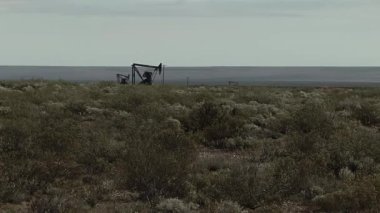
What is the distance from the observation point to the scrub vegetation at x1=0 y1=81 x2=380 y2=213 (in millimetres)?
9211

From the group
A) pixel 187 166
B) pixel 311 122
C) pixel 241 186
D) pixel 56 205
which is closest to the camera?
pixel 56 205

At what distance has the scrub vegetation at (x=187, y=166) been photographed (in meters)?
9.21

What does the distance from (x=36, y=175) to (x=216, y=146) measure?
627 centimetres

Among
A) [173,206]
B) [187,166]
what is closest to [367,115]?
[187,166]

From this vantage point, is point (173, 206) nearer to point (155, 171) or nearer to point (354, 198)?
point (155, 171)

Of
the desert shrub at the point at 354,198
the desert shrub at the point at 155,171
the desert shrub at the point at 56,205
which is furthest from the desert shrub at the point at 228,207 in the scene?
the desert shrub at the point at 56,205

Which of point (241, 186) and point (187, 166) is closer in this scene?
point (241, 186)

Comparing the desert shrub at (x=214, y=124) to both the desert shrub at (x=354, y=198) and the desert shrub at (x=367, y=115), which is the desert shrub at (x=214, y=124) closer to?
the desert shrub at (x=367, y=115)

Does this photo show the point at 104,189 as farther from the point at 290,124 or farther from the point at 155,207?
the point at 290,124

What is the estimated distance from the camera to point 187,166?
37.1 feet

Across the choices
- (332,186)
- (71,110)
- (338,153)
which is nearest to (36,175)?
(332,186)

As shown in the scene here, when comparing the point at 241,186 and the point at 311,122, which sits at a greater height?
the point at 311,122

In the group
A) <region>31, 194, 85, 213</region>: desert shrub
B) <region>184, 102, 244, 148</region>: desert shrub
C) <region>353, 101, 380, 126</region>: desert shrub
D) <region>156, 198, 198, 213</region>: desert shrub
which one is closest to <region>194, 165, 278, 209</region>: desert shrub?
<region>156, 198, 198, 213</region>: desert shrub

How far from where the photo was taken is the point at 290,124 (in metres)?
18.2
